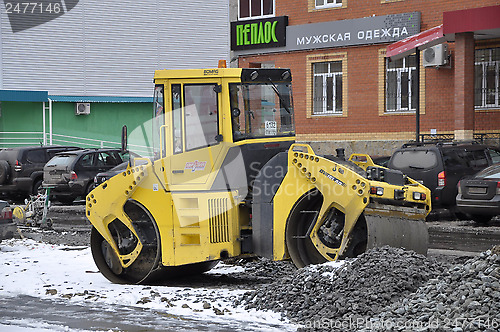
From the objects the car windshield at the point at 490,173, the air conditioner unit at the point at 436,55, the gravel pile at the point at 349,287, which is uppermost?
the air conditioner unit at the point at 436,55

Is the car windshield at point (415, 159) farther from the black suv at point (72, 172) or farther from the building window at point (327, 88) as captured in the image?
the building window at point (327, 88)

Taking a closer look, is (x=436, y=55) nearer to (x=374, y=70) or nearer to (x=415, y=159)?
(x=374, y=70)

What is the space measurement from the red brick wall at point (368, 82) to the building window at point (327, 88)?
401 millimetres

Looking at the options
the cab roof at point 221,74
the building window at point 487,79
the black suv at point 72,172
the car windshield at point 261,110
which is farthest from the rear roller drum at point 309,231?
the building window at point 487,79

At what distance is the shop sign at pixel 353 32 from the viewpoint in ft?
84.4

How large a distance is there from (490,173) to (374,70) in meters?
11.1

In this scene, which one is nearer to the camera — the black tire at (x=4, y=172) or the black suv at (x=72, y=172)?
the black suv at (x=72, y=172)

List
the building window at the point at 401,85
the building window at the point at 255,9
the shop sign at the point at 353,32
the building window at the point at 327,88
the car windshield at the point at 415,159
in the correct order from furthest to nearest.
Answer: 1. the building window at the point at 255,9
2. the building window at the point at 327,88
3. the building window at the point at 401,85
4. the shop sign at the point at 353,32
5. the car windshield at the point at 415,159

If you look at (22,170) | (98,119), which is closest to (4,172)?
(22,170)

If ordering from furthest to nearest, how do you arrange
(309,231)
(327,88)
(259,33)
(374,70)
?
(259,33) → (327,88) → (374,70) → (309,231)

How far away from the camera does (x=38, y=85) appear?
41906 mm

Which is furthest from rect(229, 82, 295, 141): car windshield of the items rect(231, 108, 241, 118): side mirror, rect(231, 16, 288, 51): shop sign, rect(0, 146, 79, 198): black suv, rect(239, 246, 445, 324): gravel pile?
rect(231, 16, 288, 51): shop sign

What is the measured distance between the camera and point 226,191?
10.2 meters

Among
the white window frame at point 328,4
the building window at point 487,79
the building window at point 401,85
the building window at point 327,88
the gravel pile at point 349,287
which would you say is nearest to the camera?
the gravel pile at point 349,287
